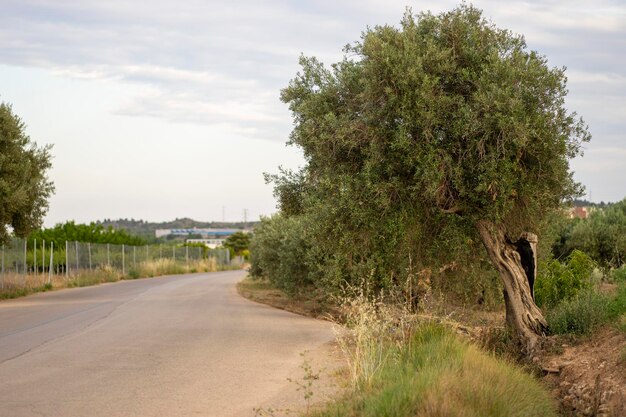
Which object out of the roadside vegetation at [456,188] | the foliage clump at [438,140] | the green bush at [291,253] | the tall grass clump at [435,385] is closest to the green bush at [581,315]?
the roadside vegetation at [456,188]

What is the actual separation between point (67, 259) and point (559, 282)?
3039 centimetres

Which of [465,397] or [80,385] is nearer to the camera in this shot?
[465,397]

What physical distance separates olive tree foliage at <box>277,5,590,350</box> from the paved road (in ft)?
11.3

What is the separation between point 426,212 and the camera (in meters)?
14.2

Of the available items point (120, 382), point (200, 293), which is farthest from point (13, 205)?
point (120, 382)

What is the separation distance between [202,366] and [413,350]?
3.75 meters

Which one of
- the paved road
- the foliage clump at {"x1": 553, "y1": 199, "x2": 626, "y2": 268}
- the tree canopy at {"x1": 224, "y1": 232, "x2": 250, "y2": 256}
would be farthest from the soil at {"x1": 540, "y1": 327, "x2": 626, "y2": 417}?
the tree canopy at {"x1": 224, "y1": 232, "x2": 250, "y2": 256}

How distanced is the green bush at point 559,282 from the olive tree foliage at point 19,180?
18.3 metres

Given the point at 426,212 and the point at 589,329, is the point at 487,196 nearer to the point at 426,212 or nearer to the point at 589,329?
the point at 426,212

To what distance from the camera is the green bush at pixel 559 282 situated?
17438 millimetres

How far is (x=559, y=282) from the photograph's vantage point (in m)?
17.8

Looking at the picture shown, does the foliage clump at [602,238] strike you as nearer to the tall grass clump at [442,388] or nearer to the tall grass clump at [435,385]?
the tall grass clump at [435,385]

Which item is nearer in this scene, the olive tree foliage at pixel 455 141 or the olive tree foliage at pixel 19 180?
the olive tree foliage at pixel 455 141

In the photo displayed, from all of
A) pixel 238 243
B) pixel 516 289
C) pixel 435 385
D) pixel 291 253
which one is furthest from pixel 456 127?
pixel 238 243
